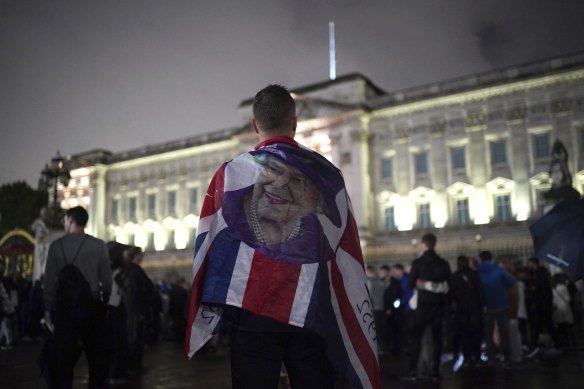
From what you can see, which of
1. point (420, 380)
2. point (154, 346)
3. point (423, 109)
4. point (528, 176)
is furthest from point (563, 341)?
point (423, 109)

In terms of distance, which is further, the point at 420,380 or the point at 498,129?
the point at 498,129

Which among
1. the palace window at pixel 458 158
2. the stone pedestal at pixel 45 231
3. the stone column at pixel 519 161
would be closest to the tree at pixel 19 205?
the stone pedestal at pixel 45 231

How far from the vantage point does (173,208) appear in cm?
4844

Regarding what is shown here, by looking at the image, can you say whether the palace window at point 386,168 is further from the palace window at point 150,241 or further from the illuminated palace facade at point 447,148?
the palace window at point 150,241

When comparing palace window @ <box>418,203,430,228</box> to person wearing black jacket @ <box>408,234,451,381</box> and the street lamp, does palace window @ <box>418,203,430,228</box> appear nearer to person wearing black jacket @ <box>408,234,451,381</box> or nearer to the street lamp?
the street lamp

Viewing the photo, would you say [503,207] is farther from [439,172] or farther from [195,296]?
[195,296]

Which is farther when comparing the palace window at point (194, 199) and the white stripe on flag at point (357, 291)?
the palace window at point (194, 199)

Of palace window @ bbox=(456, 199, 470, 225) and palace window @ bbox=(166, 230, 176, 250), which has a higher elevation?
palace window @ bbox=(456, 199, 470, 225)

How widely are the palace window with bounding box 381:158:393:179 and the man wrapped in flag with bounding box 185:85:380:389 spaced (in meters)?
36.5

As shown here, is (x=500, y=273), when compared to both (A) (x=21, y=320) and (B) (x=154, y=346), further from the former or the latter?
(A) (x=21, y=320)

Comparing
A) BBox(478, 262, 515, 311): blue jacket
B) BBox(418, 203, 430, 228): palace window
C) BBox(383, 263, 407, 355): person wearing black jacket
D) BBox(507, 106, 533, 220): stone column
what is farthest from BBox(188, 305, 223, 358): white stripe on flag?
BBox(418, 203, 430, 228): palace window

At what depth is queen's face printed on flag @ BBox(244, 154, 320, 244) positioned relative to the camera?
2270 millimetres

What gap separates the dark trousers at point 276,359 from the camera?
215cm

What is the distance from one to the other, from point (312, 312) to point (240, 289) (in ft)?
0.98
